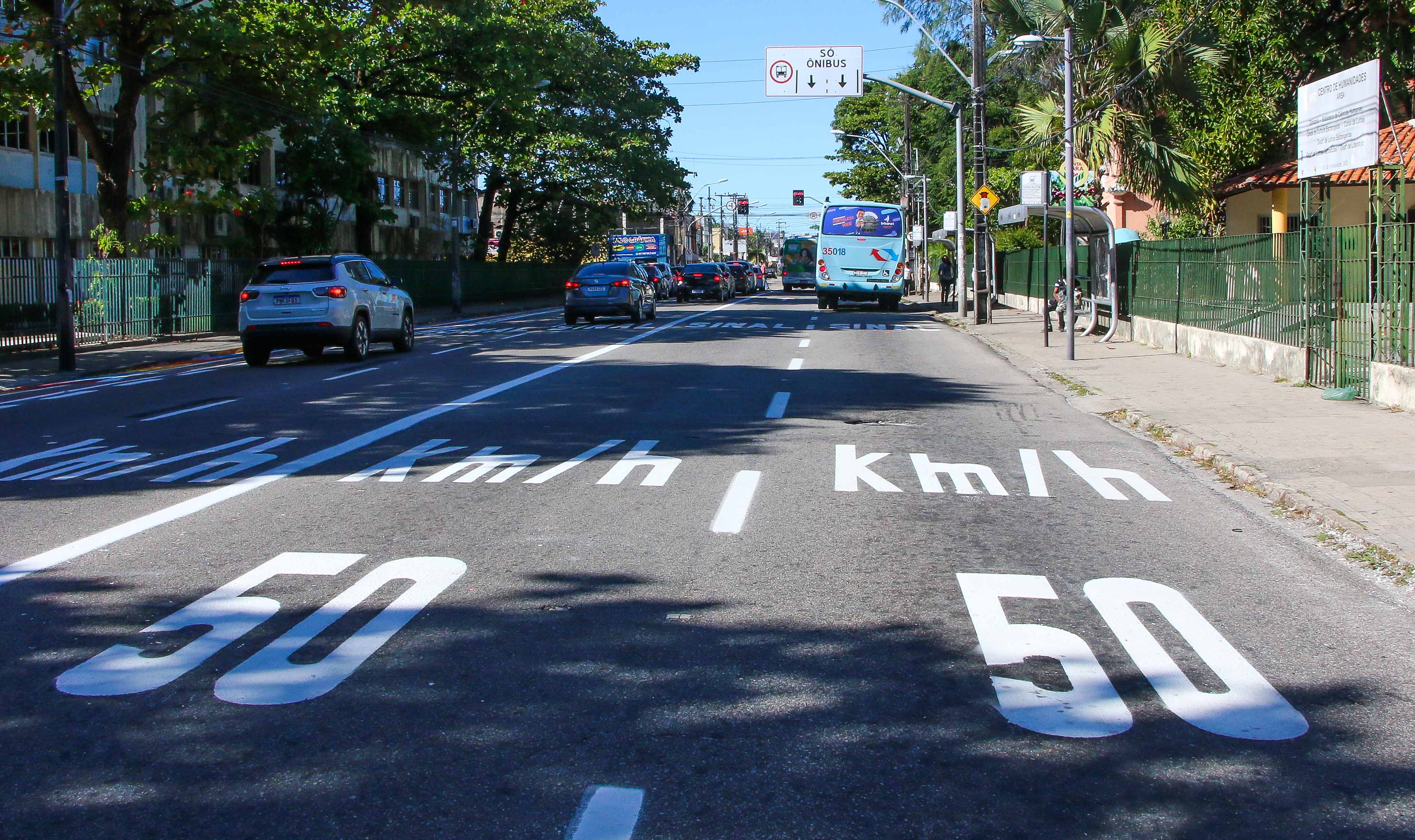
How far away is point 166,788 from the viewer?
3.74 meters

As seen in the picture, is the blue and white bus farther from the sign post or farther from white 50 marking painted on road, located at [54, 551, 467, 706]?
white 50 marking painted on road, located at [54, 551, 467, 706]

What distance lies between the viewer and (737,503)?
8.36m

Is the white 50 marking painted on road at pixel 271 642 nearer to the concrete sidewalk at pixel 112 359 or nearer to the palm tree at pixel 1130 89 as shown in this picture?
the concrete sidewalk at pixel 112 359

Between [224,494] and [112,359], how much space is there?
15.7 meters

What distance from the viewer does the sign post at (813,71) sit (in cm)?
3531

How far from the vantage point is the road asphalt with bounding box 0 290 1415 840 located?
3.69 metres

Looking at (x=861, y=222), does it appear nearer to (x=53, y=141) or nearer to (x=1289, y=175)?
(x=1289, y=175)

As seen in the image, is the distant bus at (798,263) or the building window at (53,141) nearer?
the building window at (53,141)

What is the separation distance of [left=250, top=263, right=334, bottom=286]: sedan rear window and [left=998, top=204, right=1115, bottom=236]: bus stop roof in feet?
40.0

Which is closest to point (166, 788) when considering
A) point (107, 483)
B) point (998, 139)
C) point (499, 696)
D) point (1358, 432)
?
point (499, 696)

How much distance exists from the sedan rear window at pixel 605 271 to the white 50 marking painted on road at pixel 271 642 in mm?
25539

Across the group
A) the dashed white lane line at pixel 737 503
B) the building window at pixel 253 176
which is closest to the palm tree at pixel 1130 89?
the dashed white lane line at pixel 737 503

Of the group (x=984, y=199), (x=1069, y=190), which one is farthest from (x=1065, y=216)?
(x=984, y=199)

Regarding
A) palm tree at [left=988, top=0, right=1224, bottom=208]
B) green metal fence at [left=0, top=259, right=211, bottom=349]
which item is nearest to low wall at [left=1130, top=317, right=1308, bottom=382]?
palm tree at [left=988, top=0, right=1224, bottom=208]
